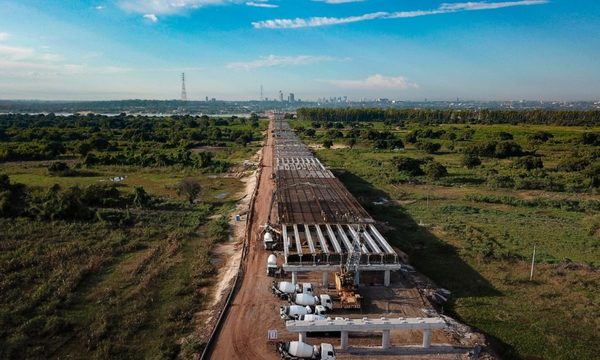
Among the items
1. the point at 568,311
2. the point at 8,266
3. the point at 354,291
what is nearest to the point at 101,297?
the point at 8,266

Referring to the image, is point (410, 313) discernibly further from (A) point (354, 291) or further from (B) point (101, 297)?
(B) point (101, 297)

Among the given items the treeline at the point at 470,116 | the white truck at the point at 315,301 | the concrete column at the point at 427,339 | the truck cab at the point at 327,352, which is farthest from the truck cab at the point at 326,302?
the treeline at the point at 470,116

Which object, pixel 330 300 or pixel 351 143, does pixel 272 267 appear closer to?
pixel 330 300

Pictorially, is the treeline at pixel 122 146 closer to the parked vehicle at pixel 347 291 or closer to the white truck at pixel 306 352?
the parked vehicle at pixel 347 291

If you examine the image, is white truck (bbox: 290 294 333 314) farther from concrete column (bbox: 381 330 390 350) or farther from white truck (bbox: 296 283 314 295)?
concrete column (bbox: 381 330 390 350)

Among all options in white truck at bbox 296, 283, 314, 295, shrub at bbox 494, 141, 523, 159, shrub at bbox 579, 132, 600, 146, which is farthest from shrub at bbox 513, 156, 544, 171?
white truck at bbox 296, 283, 314, 295

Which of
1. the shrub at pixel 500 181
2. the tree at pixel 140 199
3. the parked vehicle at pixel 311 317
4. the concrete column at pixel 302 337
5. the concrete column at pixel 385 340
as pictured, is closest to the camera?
the concrete column at pixel 302 337

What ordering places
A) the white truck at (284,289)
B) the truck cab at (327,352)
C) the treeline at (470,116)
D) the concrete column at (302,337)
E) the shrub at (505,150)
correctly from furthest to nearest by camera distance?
the treeline at (470,116) < the shrub at (505,150) < the white truck at (284,289) < the concrete column at (302,337) < the truck cab at (327,352)
